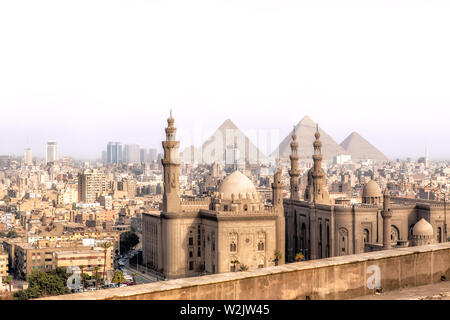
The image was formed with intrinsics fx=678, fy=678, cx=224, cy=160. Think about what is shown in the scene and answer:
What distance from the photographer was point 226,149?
9006 centimetres

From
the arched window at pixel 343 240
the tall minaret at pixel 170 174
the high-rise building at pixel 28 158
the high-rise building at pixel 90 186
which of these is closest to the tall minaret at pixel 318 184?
the arched window at pixel 343 240

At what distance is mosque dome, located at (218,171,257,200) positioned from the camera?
34531 mm

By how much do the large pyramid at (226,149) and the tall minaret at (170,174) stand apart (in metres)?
47.0

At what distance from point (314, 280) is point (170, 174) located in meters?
27.6

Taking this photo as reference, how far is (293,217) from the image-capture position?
3881 cm

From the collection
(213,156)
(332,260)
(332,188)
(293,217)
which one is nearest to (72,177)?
(213,156)

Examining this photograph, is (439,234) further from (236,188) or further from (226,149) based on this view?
(226,149)

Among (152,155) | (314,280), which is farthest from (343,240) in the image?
(152,155)

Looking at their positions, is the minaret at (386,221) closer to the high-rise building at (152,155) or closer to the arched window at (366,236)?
the arched window at (366,236)

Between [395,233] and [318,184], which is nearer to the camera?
[395,233]

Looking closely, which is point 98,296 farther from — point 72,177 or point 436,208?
point 72,177

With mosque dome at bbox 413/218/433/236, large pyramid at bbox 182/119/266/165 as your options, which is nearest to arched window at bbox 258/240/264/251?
mosque dome at bbox 413/218/433/236

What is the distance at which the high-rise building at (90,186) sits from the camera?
102625mm

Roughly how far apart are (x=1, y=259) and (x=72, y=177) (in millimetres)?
78597
